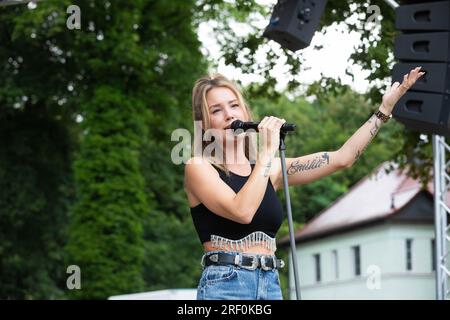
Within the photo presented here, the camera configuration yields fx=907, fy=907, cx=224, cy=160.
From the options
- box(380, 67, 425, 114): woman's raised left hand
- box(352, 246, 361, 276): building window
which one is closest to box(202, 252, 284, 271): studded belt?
box(380, 67, 425, 114): woman's raised left hand

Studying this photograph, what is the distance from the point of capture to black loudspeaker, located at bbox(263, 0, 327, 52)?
5434 mm

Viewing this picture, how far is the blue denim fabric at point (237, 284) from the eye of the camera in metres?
3.29

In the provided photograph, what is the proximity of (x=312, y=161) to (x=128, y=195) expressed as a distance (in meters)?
15.3

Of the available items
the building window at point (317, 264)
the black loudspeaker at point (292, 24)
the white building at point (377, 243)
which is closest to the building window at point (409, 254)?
the white building at point (377, 243)

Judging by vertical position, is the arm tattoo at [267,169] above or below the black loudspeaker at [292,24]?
below

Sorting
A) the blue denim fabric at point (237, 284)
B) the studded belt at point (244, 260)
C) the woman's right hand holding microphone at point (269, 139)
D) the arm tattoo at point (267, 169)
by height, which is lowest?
the blue denim fabric at point (237, 284)

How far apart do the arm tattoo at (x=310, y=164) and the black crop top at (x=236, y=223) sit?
0.38m

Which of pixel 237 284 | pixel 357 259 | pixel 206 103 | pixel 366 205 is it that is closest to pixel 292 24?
pixel 206 103

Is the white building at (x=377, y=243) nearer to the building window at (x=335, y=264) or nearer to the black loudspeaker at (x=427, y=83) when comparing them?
the building window at (x=335, y=264)

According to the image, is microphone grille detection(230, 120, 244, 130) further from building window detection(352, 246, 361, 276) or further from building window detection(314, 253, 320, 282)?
building window detection(314, 253, 320, 282)

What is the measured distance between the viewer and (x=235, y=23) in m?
20.7

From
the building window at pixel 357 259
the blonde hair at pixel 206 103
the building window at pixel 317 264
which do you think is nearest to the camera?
the blonde hair at pixel 206 103

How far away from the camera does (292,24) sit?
544 centimetres

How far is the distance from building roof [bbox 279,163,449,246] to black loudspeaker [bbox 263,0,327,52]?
25005 mm
